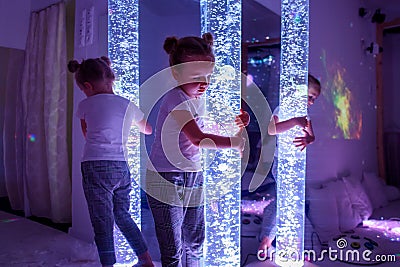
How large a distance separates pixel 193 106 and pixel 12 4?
2.26 meters

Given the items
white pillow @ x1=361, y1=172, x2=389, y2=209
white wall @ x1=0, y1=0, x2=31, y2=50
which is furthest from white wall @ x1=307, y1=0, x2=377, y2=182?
white wall @ x1=0, y1=0, x2=31, y2=50

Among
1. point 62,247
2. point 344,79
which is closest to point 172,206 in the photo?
point 62,247

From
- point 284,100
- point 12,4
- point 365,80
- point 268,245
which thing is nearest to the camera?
→ point 284,100

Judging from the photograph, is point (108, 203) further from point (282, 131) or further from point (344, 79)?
point (344, 79)

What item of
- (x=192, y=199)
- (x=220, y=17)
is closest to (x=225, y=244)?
(x=192, y=199)

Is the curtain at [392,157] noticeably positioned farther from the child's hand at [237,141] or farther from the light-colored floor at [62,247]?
the child's hand at [237,141]

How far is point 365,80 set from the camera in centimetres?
366

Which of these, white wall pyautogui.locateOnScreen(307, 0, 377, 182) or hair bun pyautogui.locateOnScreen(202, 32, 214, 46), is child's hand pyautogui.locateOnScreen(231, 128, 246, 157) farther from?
white wall pyautogui.locateOnScreen(307, 0, 377, 182)

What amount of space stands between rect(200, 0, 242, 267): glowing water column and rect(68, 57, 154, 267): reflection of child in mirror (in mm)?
328

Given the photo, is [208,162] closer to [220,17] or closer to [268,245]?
[220,17]

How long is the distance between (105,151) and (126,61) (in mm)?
412

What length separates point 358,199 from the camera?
2846mm

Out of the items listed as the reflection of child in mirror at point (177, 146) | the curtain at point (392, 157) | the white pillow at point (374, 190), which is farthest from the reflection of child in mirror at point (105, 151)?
the curtain at point (392, 157)

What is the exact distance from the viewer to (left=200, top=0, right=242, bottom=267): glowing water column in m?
1.37
